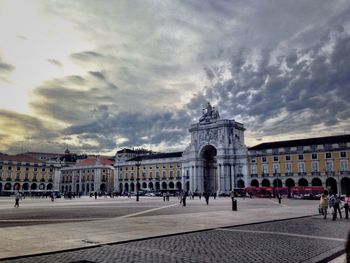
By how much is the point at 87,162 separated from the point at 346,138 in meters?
97.9

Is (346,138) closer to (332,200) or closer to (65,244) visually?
(332,200)

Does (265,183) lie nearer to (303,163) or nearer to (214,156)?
(303,163)

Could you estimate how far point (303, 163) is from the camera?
8344 centimetres

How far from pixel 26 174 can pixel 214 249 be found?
12537 cm

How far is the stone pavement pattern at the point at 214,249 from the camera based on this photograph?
8641mm

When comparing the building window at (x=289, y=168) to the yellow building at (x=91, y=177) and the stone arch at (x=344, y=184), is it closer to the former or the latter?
the stone arch at (x=344, y=184)

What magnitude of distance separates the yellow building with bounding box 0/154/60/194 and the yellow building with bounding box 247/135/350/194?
73.7 m

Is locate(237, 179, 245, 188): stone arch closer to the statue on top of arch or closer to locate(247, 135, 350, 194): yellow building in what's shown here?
locate(247, 135, 350, 194): yellow building

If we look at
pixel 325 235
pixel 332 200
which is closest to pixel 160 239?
pixel 325 235

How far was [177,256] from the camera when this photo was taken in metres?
9.00

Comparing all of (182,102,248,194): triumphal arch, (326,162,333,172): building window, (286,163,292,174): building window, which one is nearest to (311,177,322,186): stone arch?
(326,162,333,172): building window

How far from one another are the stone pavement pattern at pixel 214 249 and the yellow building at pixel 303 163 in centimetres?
7064

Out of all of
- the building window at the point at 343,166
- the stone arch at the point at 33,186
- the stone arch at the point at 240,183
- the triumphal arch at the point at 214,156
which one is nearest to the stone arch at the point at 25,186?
the stone arch at the point at 33,186

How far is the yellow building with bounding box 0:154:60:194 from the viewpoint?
11619 centimetres
